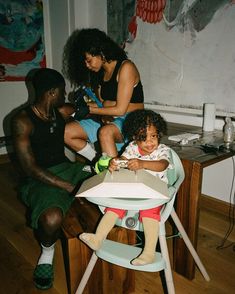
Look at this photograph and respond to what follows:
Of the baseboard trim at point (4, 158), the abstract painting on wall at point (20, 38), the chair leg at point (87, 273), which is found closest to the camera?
the chair leg at point (87, 273)

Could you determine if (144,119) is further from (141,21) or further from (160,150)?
(141,21)

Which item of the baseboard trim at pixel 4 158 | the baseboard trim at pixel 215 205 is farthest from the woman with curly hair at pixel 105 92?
the baseboard trim at pixel 4 158

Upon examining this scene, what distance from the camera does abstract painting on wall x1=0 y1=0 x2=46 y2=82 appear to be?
3.05 metres

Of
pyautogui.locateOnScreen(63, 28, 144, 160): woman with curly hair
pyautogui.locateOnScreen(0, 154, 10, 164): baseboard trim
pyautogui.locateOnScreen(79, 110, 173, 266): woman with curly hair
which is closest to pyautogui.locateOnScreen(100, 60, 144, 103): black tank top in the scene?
pyautogui.locateOnScreen(63, 28, 144, 160): woman with curly hair

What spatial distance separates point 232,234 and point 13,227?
154 centimetres

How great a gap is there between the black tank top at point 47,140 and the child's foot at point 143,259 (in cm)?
84

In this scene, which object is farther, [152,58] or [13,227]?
[152,58]

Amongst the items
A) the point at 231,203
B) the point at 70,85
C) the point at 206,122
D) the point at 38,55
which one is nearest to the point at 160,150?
the point at 206,122

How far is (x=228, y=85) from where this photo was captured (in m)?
1.94

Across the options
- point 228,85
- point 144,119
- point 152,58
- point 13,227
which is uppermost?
point 152,58

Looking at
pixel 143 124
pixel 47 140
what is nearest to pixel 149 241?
pixel 143 124

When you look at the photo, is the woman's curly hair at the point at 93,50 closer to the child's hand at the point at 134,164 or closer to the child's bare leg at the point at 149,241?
the child's hand at the point at 134,164

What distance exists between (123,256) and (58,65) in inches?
109

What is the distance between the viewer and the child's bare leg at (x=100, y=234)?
1.08 meters
